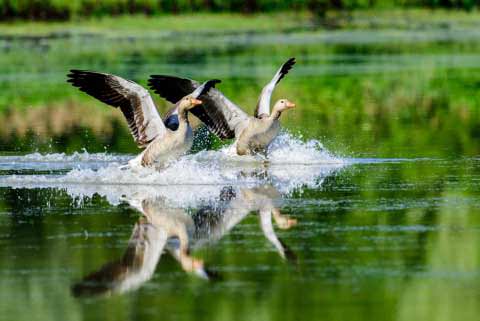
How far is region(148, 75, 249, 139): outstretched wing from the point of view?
17.9m

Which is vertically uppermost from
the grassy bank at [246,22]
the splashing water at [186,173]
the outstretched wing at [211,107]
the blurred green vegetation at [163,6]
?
the outstretched wing at [211,107]

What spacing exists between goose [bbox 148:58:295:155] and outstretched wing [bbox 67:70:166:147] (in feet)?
3.96

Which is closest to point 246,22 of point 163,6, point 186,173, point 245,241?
point 163,6

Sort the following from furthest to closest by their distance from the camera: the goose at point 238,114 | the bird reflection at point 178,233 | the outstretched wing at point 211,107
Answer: the outstretched wing at point 211,107 < the goose at point 238,114 < the bird reflection at point 178,233

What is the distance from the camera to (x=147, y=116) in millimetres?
15922

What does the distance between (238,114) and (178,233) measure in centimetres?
618

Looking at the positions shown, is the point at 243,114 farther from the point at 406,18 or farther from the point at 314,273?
the point at 406,18

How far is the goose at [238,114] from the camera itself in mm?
17484

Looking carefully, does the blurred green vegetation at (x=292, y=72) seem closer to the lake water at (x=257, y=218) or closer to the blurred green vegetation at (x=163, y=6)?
the lake water at (x=257, y=218)

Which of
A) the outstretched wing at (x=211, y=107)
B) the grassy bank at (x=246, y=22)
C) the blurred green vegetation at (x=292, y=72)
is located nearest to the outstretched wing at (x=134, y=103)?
the outstretched wing at (x=211, y=107)

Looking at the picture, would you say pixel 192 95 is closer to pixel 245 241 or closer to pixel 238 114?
pixel 238 114

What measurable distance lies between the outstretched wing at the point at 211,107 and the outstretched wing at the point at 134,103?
1391 mm

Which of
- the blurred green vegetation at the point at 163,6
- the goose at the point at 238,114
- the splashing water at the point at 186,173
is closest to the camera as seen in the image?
the splashing water at the point at 186,173

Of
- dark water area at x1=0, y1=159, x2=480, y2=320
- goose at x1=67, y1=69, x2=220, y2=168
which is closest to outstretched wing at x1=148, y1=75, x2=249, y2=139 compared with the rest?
goose at x1=67, y1=69, x2=220, y2=168
